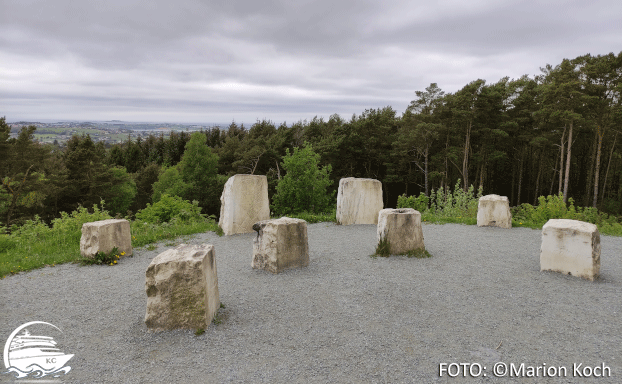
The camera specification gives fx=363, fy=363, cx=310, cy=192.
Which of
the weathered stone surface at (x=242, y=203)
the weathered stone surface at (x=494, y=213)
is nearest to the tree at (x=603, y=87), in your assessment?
the weathered stone surface at (x=494, y=213)

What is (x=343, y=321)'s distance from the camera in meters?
4.73

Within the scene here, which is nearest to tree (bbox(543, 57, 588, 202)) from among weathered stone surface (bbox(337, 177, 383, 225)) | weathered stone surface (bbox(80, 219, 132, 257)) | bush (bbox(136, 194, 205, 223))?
weathered stone surface (bbox(337, 177, 383, 225))

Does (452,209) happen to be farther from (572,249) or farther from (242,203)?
(242,203)

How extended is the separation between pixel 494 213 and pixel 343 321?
26.6ft

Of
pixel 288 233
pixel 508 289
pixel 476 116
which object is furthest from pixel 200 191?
pixel 508 289

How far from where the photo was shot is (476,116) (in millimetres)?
31266

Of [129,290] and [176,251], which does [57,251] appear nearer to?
[129,290]

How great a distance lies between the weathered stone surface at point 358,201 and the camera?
11203 millimetres

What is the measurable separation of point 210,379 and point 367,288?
3.07 m

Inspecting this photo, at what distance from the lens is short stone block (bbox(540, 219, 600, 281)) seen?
248 inches

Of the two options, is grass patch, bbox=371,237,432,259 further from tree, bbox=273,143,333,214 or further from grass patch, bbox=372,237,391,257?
tree, bbox=273,143,333,214

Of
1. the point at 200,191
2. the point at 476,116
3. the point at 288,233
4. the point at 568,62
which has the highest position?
the point at 568,62

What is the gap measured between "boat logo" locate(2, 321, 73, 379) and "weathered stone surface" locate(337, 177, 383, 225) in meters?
8.24

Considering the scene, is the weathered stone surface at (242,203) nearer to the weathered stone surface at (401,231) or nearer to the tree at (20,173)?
the weathered stone surface at (401,231)
